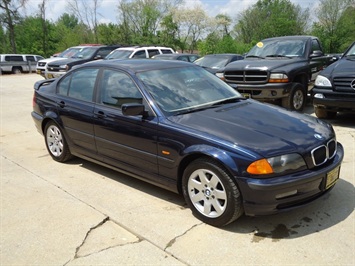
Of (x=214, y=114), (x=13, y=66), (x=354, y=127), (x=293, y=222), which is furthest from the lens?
(x=13, y=66)

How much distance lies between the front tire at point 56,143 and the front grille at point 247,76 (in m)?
4.38

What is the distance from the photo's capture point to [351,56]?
24.7ft

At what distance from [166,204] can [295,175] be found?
146 centimetres

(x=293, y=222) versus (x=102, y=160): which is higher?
(x=102, y=160)

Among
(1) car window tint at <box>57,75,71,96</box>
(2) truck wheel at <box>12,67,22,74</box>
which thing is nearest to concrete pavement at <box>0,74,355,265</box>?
(1) car window tint at <box>57,75,71,96</box>

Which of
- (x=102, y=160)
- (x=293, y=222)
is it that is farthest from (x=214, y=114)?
(x=102, y=160)

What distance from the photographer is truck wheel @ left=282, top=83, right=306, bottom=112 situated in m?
7.69

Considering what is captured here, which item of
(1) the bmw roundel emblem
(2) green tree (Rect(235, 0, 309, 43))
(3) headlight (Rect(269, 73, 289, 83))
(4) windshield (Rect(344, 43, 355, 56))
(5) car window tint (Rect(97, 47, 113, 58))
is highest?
(2) green tree (Rect(235, 0, 309, 43))

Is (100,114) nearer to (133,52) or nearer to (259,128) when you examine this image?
(259,128)

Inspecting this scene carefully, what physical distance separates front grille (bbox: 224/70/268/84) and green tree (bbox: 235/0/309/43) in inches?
1623

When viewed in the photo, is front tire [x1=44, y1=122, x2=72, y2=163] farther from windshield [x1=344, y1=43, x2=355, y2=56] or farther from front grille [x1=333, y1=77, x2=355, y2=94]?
windshield [x1=344, y1=43, x2=355, y2=56]

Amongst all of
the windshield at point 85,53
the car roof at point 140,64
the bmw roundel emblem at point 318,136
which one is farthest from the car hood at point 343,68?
the windshield at point 85,53

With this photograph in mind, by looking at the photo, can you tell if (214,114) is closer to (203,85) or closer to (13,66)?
(203,85)

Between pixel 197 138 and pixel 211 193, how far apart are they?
536mm
